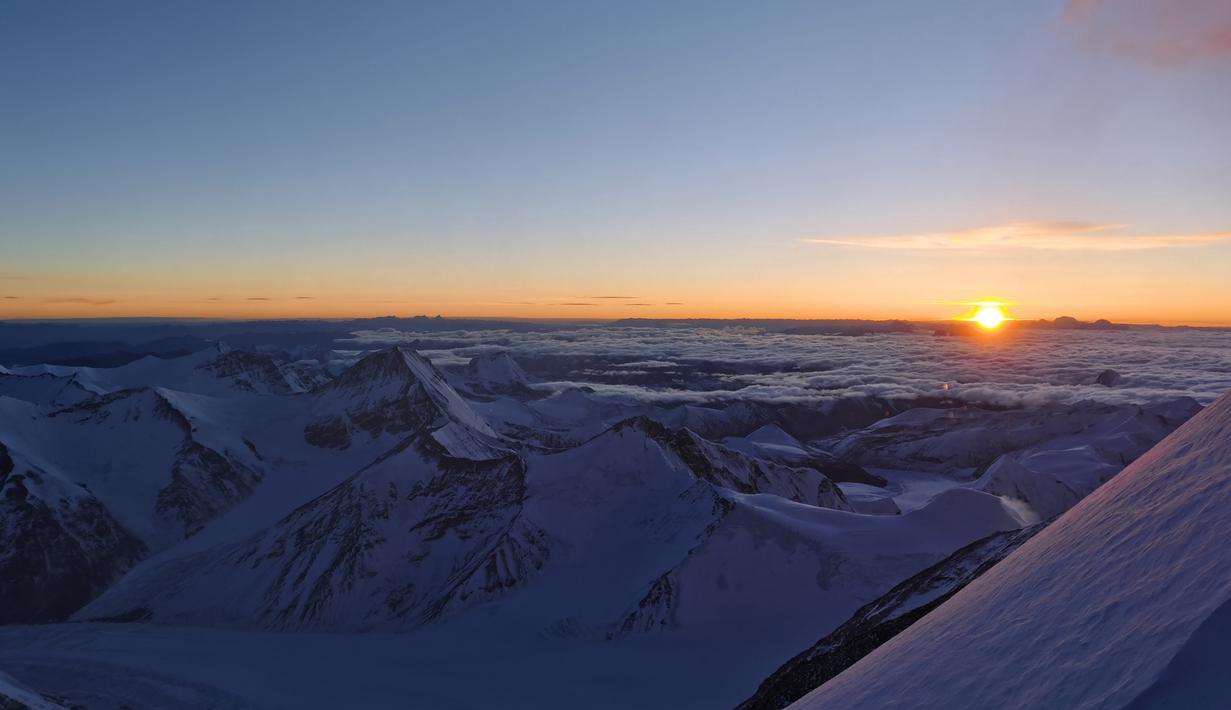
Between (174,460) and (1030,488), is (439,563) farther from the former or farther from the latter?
(1030,488)

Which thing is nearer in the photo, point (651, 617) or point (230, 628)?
point (651, 617)

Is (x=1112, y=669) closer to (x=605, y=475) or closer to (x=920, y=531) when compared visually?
(x=920, y=531)

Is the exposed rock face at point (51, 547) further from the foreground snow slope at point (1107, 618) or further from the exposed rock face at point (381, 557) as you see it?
the foreground snow slope at point (1107, 618)

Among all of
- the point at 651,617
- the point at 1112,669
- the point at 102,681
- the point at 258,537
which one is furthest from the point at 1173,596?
the point at 258,537

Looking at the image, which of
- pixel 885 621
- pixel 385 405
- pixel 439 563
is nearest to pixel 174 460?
pixel 385 405

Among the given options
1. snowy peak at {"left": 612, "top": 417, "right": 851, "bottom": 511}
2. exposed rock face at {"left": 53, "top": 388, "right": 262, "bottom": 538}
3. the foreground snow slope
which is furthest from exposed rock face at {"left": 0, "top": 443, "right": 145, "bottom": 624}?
the foreground snow slope

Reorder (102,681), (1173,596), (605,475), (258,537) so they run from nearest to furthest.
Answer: (1173,596), (102,681), (605,475), (258,537)
